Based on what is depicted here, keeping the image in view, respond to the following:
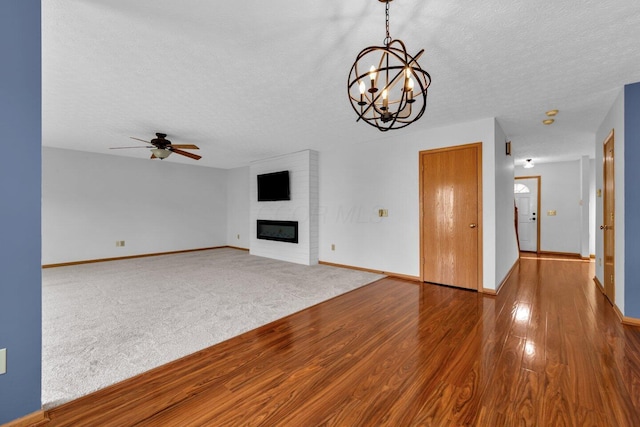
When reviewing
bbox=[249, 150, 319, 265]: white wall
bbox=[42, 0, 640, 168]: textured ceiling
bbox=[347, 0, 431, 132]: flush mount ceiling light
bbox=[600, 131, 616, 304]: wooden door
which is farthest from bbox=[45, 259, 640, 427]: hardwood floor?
bbox=[249, 150, 319, 265]: white wall

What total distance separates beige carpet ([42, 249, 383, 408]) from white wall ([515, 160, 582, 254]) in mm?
5653

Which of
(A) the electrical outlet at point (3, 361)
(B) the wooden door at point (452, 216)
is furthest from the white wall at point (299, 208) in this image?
(A) the electrical outlet at point (3, 361)

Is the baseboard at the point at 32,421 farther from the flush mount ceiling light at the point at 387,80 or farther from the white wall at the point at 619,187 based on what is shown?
the white wall at the point at 619,187

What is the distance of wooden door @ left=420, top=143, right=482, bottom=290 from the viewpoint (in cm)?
383

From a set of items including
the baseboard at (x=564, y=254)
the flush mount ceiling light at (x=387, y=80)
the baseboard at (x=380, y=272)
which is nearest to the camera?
the flush mount ceiling light at (x=387, y=80)

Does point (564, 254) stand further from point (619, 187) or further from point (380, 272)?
point (380, 272)

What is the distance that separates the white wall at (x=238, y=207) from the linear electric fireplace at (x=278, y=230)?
1.29 meters

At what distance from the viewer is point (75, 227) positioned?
230 inches

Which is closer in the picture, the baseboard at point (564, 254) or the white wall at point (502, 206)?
the white wall at point (502, 206)

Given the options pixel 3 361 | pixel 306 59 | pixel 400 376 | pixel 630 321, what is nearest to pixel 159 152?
pixel 306 59

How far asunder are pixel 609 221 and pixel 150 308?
567 centimetres

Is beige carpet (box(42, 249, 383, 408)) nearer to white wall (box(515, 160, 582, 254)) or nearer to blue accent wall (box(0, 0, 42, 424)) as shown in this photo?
blue accent wall (box(0, 0, 42, 424))

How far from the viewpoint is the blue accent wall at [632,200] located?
9.00ft

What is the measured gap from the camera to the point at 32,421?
56.7 inches
